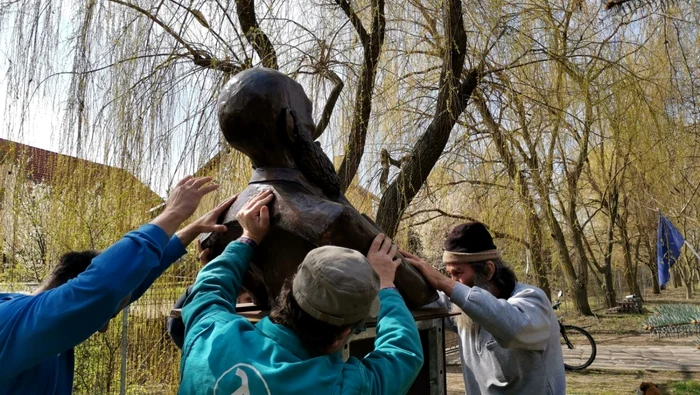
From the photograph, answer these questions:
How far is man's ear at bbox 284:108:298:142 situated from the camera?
6.89 ft

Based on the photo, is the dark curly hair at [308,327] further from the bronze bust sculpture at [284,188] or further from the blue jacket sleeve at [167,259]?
the blue jacket sleeve at [167,259]

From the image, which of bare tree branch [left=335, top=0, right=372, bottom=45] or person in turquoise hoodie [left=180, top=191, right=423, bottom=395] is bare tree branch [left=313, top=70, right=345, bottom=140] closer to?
bare tree branch [left=335, top=0, right=372, bottom=45]

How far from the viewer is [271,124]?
6.87 feet

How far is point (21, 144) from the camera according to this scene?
12.2ft

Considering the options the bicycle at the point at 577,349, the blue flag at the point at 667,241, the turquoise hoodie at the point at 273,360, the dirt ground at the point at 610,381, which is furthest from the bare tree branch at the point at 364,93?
the blue flag at the point at 667,241

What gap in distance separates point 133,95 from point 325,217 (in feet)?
8.37

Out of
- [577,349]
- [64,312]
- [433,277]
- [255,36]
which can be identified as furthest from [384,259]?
[577,349]

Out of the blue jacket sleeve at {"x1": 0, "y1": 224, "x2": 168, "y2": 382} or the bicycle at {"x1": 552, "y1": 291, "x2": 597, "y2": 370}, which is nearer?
the blue jacket sleeve at {"x1": 0, "y1": 224, "x2": 168, "y2": 382}

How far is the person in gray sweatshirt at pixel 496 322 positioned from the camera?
205cm

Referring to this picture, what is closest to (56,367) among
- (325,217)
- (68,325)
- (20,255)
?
(68,325)

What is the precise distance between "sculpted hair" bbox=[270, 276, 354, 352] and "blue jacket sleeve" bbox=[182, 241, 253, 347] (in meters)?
0.18

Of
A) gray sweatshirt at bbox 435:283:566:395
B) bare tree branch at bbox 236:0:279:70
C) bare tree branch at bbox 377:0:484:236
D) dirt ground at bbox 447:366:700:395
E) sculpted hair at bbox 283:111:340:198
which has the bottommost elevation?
dirt ground at bbox 447:366:700:395

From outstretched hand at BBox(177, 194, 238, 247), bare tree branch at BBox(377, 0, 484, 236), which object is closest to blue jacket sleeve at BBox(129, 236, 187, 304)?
outstretched hand at BBox(177, 194, 238, 247)

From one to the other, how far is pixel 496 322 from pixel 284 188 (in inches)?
34.7
